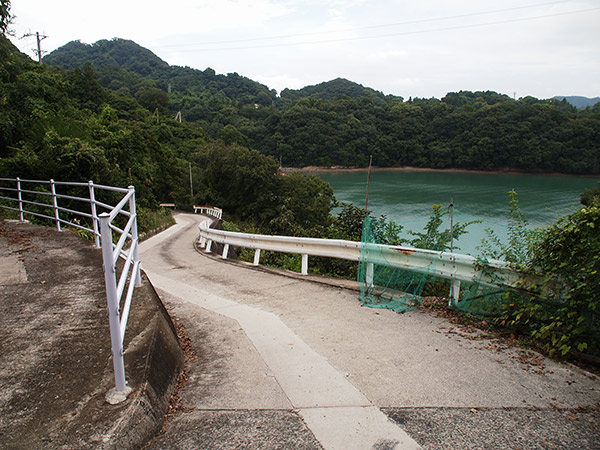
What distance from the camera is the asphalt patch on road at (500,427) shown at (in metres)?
2.62

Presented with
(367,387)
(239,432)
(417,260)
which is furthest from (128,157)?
(239,432)

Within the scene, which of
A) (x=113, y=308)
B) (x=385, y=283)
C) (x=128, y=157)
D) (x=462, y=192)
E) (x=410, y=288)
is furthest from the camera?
(x=462, y=192)

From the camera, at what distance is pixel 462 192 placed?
268ft

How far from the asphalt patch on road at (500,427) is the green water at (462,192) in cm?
4560

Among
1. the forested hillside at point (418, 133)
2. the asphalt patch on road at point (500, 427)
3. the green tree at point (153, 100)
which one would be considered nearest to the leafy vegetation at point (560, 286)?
the asphalt patch on road at point (500, 427)

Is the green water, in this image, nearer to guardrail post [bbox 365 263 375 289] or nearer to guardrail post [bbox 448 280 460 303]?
guardrail post [bbox 365 263 375 289]

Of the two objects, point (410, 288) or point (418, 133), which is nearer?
point (410, 288)

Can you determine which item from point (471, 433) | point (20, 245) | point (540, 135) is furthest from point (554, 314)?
point (540, 135)

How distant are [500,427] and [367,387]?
3.09 ft

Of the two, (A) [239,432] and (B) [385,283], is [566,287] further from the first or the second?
(A) [239,432]

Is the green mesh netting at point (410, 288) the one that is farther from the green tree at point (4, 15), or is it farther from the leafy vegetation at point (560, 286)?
the green tree at point (4, 15)

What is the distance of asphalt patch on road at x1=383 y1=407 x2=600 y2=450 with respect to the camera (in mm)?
2619

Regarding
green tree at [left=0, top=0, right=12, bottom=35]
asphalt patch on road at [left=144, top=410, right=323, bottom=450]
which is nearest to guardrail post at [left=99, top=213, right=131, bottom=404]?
asphalt patch on road at [left=144, top=410, right=323, bottom=450]

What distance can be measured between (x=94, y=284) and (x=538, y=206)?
69196mm
